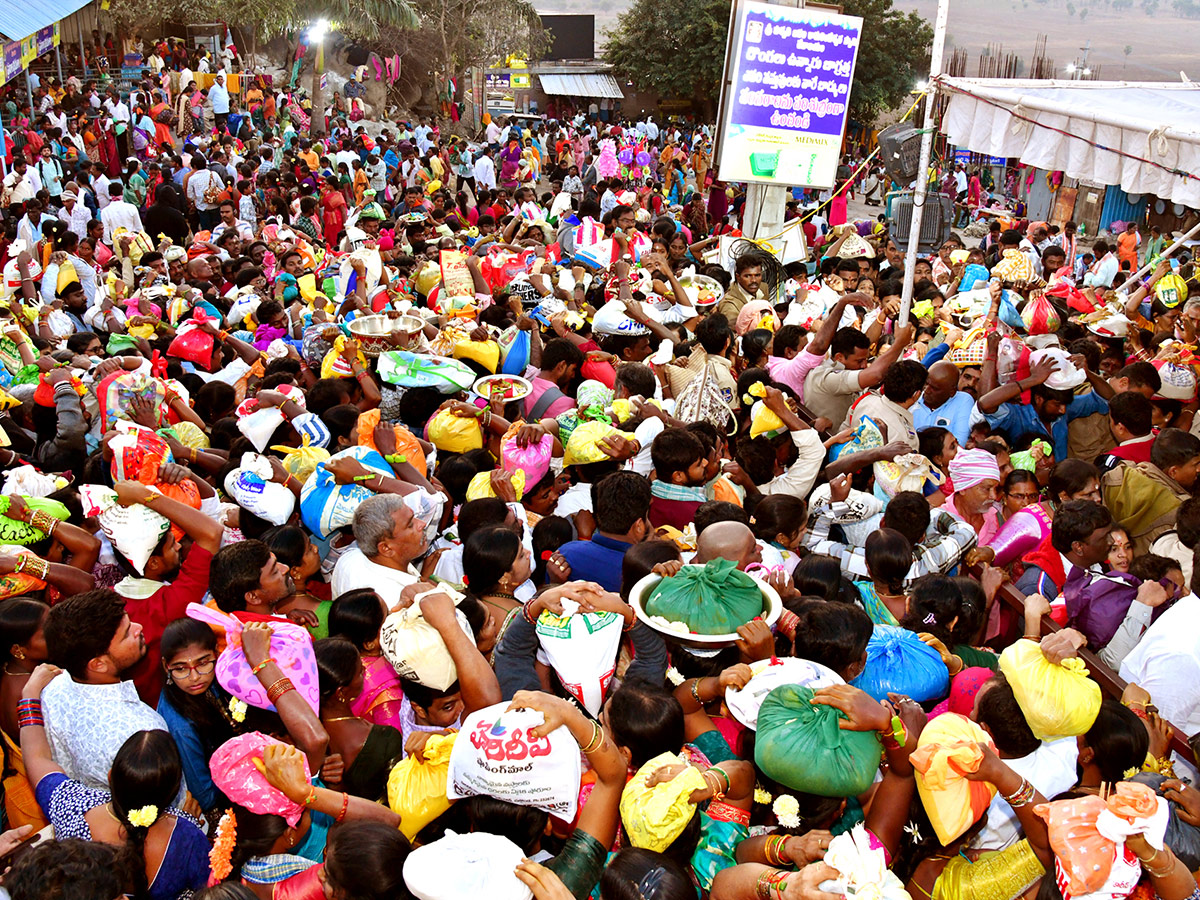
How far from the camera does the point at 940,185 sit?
20391 millimetres

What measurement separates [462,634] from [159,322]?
4586mm

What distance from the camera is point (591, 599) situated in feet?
9.21

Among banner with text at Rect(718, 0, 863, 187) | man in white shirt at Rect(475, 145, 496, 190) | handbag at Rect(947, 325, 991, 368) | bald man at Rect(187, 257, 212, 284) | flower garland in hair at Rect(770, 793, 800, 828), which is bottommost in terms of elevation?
flower garland in hair at Rect(770, 793, 800, 828)

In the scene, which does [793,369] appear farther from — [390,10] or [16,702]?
[390,10]

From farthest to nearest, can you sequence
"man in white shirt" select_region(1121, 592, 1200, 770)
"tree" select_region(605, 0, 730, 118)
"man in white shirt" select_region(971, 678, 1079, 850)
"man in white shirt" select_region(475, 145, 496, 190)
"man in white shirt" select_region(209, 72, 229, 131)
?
"tree" select_region(605, 0, 730, 118) → "man in white shirt" select_region(209, 72, 229, 131) → "man in white shirt" select_region(475, 145, 496, 190) → "man in white shirt" select_region(1121, 592, 1200, 770) → "man in white shirt" select_region(971, 678, 1079, 850)

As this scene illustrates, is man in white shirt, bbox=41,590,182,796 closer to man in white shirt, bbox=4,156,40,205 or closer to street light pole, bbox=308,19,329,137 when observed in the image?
man in white shirt, bbox=4,156,40,205

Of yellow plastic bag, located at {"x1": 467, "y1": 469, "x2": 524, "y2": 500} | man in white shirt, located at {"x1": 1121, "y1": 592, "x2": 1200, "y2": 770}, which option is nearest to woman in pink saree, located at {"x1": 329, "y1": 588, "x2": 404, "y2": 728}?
yellow plastic bag, located at {"x1": 467, "y1": 469, "x2": 524, "y2": 500}

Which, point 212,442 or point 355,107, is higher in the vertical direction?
point 355,107

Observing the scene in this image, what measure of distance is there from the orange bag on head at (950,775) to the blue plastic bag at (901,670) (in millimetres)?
472

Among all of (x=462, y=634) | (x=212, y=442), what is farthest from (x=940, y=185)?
(x=462, y=634)

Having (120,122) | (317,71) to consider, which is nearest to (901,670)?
(120,122)

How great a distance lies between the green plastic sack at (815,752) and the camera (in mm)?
2248

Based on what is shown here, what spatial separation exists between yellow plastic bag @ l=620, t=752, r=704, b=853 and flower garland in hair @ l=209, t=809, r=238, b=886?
0.94 m

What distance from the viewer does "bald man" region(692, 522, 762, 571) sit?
132 inches
